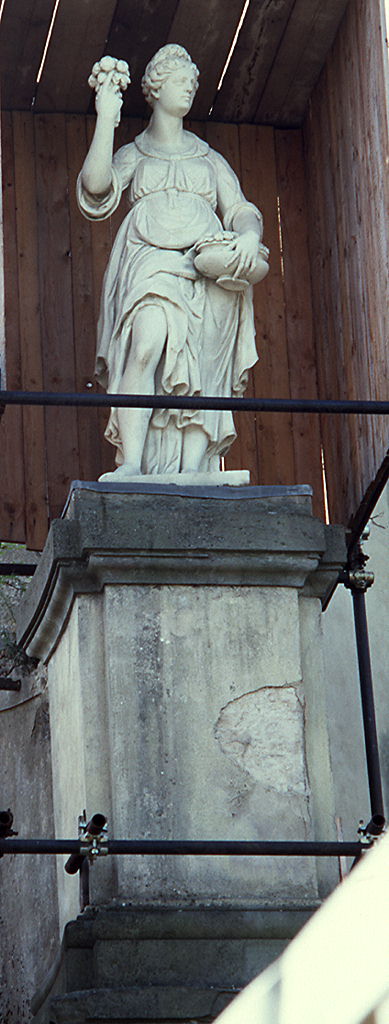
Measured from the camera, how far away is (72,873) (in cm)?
408

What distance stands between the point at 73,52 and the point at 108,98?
156 centimetres

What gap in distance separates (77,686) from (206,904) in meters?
0.71

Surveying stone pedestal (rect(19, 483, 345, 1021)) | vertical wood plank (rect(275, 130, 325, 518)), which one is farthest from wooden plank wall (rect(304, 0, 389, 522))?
stone pedestal (rect(19, 483, 345, 1021))

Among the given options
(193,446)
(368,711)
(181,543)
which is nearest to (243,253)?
(193,446)

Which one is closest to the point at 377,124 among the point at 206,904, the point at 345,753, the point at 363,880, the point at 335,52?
the point at 335,52

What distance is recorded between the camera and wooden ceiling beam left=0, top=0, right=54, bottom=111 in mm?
6258

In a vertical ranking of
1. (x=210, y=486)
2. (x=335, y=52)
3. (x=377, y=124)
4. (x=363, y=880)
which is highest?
(x=335, y=52)

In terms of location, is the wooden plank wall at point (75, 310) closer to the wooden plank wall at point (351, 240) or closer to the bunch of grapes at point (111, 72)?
the wooden plank wall at point (351, 240)

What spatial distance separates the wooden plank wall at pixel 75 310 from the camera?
6.39 metres

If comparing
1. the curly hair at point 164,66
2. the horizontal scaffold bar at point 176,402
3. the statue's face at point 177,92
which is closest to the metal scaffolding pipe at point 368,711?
the horizontal scaffold bar at point 176,402

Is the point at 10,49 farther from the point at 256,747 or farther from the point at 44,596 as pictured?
the point at 256,747

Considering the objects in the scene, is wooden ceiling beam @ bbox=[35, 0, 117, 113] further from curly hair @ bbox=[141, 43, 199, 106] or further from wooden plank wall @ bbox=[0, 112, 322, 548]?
curly hair @ bbox=[141, 43, 199, 106]

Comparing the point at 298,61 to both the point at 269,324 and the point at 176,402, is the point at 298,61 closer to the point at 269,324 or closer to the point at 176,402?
the point at 269,324

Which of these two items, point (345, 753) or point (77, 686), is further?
point (345, 753)
